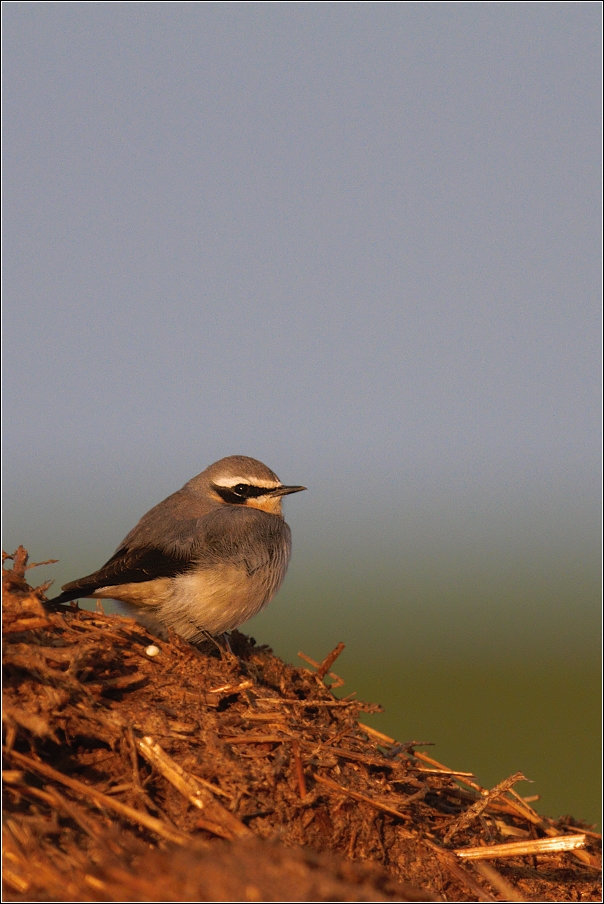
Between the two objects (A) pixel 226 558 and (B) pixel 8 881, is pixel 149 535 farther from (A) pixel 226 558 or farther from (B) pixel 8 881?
(B) pixel 8 881

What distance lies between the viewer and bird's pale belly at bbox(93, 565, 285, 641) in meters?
7.45

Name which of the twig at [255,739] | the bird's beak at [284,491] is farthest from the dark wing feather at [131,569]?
the twig at [255,739]

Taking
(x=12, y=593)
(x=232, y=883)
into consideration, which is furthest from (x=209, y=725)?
(x=232, y=883)

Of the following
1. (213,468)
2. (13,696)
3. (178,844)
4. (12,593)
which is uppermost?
(213,468)

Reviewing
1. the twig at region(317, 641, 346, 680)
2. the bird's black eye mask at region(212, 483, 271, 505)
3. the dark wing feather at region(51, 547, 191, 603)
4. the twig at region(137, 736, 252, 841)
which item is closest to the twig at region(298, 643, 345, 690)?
the twig at region(317, 641, 346, 680)

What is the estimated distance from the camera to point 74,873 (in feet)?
11.8

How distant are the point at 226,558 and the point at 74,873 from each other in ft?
13.4

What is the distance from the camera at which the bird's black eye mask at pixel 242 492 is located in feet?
28.1

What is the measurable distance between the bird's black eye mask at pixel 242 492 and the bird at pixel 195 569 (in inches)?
11.1

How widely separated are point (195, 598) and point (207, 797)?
297 cm

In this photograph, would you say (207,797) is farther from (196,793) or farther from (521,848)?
(521,848)

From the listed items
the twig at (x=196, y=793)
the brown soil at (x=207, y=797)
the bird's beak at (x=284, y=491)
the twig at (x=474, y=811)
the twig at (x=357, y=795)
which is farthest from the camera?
the bird's beak at (x=284, y=491)

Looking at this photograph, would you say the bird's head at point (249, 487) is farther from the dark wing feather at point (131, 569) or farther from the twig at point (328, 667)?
the twig at point (328, 667)

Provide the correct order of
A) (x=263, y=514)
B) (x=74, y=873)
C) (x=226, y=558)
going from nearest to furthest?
1. (x=74, y=873)
2. (x=226, y=558)
3. (x=263, y=514)
